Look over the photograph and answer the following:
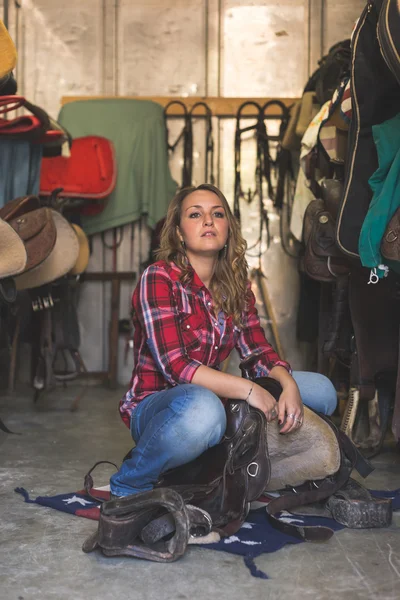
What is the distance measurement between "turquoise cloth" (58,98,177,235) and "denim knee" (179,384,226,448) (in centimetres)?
344

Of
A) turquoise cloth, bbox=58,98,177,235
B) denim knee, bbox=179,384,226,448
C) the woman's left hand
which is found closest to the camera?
denim knee, bbox=179,384,226,448

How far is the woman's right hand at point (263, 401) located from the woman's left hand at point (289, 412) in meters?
0.05

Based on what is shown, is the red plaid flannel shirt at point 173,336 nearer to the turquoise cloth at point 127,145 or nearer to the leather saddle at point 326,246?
the leather saddle at point 326,246

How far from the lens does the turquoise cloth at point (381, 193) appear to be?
2709 millimetres

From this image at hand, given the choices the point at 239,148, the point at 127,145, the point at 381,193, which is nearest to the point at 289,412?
the point at 381,193

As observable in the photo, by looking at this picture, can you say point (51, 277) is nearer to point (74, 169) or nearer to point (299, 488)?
point (74, 169)

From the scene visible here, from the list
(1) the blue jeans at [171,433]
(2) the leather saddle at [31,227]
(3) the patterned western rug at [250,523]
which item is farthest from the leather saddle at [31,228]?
(1) the blue jeans at [171,433]

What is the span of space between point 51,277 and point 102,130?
1814 millimetres

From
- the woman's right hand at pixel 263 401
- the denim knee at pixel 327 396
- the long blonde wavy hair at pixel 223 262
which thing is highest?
the long blonde wavy hair at pixel 223 262

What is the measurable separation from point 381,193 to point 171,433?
114 centimetres

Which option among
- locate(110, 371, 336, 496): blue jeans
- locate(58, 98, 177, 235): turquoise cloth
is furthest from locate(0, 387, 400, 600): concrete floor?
locate(58, 98, 177, 235): turquoise cloth

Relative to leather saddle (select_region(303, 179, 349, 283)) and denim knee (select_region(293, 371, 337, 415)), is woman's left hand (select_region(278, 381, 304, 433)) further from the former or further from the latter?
leather saddle (select_region(303, 179, 349, 283))

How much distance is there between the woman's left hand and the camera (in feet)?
7.86


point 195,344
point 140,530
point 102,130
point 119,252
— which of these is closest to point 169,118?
point 102,130
